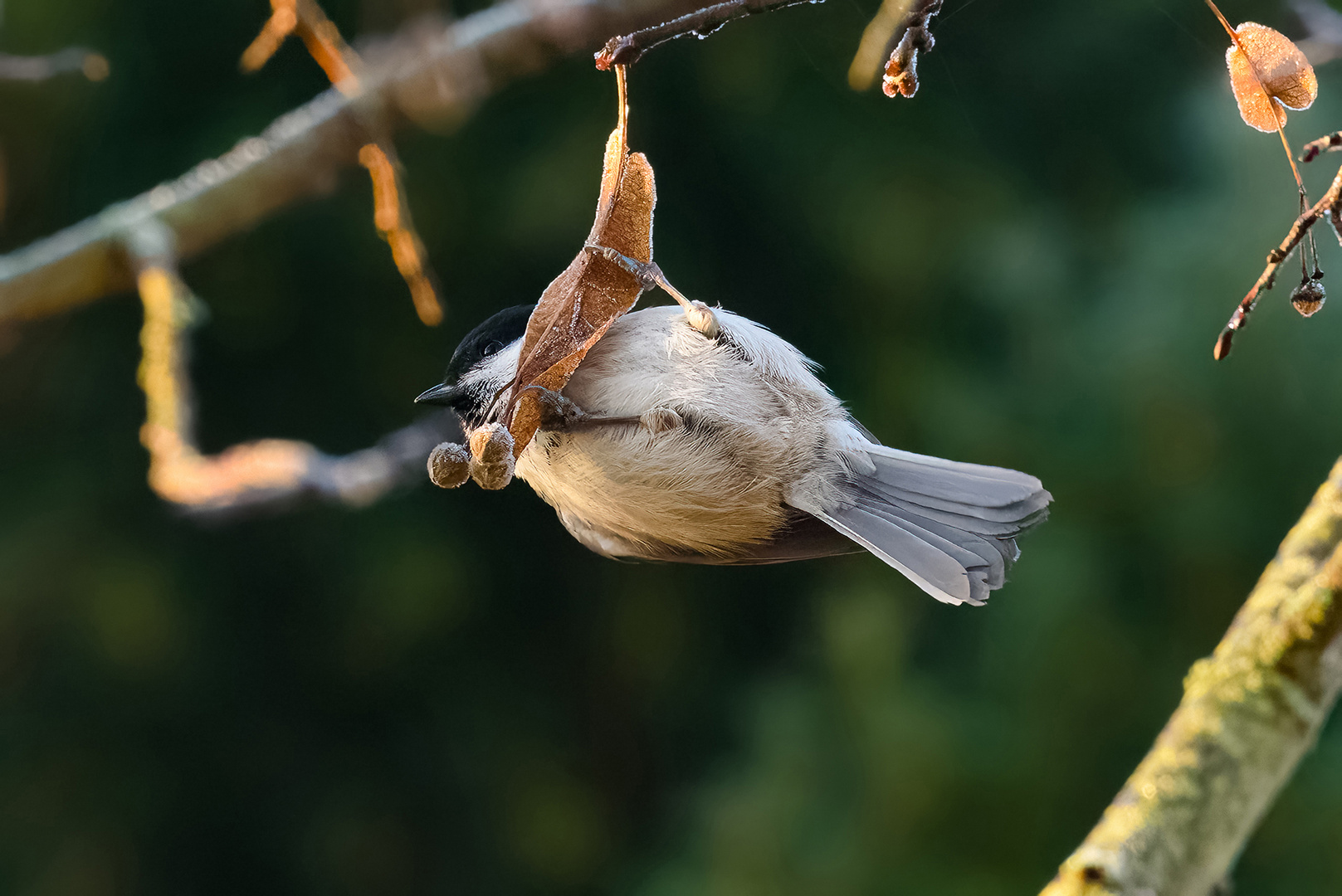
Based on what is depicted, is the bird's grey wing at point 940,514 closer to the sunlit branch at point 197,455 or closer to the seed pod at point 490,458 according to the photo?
the seed pod at point 490,458

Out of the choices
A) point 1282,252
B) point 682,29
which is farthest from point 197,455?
point 1282,252

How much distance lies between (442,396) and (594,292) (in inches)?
15.5

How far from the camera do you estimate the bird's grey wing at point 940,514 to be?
2.88 ft

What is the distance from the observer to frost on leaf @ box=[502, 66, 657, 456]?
65 cm

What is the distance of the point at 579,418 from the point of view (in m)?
0.84

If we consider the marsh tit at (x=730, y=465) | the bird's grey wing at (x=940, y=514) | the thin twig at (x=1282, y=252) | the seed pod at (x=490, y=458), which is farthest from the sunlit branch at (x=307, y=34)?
the thin twig at (x=1282, y=252)

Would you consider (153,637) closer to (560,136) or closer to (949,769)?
(560,136)

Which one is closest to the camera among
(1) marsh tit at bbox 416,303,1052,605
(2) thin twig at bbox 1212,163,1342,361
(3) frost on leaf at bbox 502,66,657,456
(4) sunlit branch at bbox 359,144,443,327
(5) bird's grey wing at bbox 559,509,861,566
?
(2) thin twig at bbox 1212,163,1342,361

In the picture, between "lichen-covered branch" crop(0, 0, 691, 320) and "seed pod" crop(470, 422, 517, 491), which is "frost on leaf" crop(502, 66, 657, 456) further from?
"lichen-covered branch" crop(0, 0, 691, 320)

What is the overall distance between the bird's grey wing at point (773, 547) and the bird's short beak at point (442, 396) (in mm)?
206

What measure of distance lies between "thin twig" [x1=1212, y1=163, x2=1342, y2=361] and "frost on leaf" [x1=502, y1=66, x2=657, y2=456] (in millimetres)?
365

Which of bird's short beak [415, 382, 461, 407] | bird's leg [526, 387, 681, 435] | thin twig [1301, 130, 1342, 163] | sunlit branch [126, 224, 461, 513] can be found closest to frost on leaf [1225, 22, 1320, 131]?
thin twig [1301, 130, 1342, 163]

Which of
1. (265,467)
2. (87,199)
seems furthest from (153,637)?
(265,467)

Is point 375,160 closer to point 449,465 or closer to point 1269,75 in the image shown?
point 449,465
